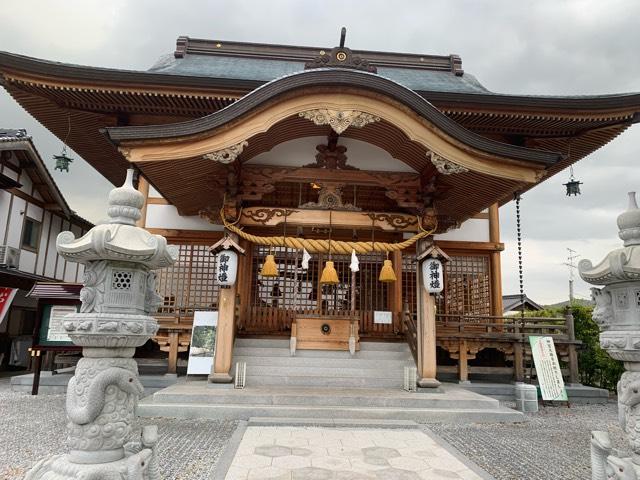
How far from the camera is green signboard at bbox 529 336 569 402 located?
9.12 meters

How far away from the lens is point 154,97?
29.7 ft

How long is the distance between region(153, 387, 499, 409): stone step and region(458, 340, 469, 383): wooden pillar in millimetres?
2392

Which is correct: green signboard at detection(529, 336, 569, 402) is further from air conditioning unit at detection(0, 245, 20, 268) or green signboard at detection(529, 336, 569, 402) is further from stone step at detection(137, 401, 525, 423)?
air conditioning unit at detection(0, 245, 20, 268)

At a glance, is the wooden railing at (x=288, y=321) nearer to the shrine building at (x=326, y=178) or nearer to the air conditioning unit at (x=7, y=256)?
the shrine building at (x=326, y=178)

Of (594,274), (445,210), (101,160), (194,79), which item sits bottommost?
(594,274)

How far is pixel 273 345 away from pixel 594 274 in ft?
23.9

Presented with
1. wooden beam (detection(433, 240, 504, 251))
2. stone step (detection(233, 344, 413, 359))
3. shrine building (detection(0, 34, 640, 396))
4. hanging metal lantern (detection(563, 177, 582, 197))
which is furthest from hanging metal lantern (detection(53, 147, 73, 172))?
hanging metal lantern (detection(563, 177, 582, 197))

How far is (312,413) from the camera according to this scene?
689 centimetres

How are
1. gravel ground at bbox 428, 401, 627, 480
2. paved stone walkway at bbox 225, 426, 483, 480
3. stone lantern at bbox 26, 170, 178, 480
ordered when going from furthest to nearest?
1. gravel ground at bbox 428, 401, 627, 480
2. paved stone walkway at bbox 225, 426, 483, 480
3. stone lantern at bbox 26, 170, 178, 480

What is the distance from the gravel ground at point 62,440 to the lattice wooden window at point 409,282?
6425 mm

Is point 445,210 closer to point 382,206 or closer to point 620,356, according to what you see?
point 382,206

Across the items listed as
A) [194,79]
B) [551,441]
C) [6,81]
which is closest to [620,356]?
[551,441]

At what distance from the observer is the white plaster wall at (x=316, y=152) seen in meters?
8.95

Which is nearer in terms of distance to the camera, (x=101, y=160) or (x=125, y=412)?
(x=125, y=412)
